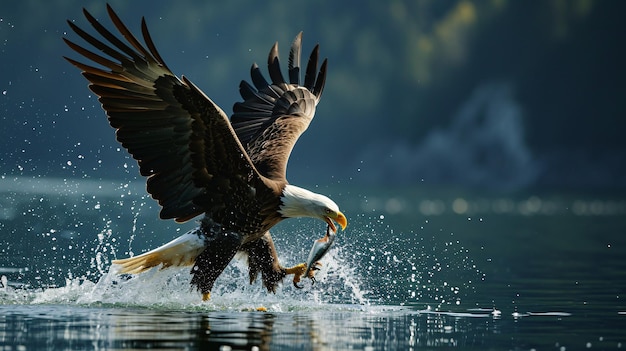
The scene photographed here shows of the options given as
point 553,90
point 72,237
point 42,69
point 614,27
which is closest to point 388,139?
point 553,90

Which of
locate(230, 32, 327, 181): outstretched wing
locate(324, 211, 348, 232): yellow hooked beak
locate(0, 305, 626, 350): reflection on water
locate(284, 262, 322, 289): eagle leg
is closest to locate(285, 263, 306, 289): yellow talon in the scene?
locate(284, 262, 322, 289): eagle leg

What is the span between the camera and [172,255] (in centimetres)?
1050

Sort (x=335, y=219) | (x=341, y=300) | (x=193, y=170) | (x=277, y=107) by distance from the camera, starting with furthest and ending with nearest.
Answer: (x=277, y=107)
(x=341, y=300)
(x=335, y=219)
(x=193, y=170)

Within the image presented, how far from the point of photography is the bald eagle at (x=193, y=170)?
31.6ft

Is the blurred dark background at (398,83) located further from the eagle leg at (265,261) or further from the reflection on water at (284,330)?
the reflection on water at (284,330)

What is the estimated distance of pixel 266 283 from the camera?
36.4 feet

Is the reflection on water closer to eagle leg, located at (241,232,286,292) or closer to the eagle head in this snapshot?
the eagle head

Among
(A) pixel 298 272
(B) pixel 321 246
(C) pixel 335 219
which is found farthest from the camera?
(A) pixel 298 272

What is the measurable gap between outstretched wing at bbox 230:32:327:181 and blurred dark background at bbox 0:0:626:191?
229ft

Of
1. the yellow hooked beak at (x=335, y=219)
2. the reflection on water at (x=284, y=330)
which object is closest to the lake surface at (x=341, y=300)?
the reflection on water at (x=284, y=330)

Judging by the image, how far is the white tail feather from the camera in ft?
34.3

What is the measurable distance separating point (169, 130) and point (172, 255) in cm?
125

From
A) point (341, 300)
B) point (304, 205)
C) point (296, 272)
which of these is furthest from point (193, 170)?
point (341, 300)

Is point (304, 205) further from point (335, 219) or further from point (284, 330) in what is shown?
point (284, 330)
